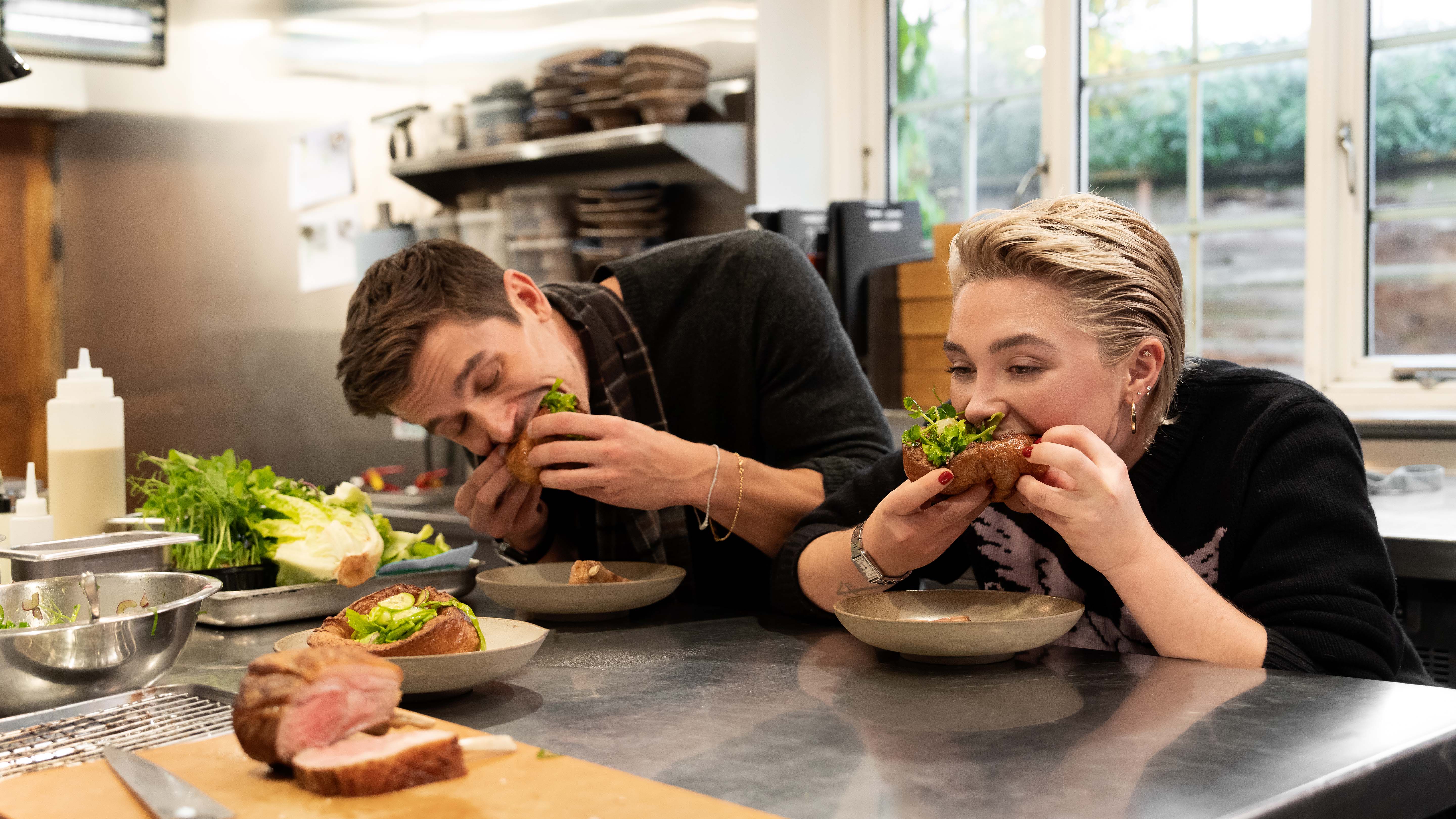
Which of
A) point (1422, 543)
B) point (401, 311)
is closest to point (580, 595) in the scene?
point (401, 311)

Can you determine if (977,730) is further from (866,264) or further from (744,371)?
(866,264)

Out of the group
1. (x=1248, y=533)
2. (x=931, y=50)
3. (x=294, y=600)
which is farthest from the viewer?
(x=931, y=50)

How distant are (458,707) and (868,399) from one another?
1096 millimetres

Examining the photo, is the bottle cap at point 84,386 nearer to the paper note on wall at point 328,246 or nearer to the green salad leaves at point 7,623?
the green salad leaves at point 7,623

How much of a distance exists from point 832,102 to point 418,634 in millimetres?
3134

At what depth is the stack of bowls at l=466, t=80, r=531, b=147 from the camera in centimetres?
414

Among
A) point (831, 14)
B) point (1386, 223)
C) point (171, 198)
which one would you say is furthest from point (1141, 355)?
point (171, 198)

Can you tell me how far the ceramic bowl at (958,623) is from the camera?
4.19ft

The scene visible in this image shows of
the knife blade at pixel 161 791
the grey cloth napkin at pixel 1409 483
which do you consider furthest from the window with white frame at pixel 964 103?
the knife blade at pixel 161 791

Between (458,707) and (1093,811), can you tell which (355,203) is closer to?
(458,707)

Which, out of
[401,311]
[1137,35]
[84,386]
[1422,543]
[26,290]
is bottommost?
[1422,543]

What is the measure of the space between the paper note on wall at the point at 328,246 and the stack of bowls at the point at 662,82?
5.84ft

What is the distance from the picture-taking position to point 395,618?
1.27 meters

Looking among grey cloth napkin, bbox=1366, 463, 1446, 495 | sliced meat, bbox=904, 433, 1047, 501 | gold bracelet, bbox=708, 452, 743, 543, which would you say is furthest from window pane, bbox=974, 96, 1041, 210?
sliced meat, bbox=904, 433, 1047, 501
